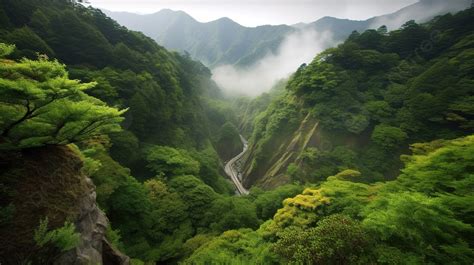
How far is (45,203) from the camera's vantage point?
972cm

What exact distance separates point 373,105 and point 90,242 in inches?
1557

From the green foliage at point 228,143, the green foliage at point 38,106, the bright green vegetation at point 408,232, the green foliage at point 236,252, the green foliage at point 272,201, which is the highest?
the green foliage at point 38,106

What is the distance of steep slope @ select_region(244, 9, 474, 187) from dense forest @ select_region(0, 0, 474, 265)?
236 mm

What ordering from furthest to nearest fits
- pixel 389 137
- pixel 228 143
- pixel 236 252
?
pixel 228 143 < pixel 389 137 < pixel 236 252

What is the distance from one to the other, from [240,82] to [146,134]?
150568 mm

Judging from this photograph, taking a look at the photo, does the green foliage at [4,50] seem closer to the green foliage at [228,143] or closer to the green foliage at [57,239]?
the green foliage at [57,239]

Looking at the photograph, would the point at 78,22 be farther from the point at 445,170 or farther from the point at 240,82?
the point at 240,82

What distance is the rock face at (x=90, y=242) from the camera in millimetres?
10125

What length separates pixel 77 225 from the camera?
430 inches

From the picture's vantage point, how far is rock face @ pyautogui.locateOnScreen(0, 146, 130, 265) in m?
8.42

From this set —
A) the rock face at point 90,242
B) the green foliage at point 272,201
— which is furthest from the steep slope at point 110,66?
the rock face at point 90,242

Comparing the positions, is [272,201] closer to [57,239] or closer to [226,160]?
[57,239]

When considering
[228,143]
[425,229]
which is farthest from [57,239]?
[228,143]

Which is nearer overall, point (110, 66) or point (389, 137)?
point (389, 137)
